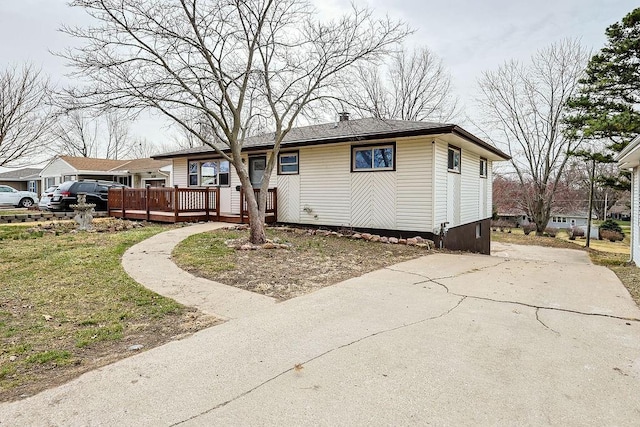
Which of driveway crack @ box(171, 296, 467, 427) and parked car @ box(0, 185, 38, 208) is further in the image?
parked car @ box(0, 185, 38, 208)

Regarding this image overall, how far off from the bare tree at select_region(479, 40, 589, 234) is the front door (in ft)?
61.9

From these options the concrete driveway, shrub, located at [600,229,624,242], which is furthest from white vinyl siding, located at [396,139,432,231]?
shrub, located at [600,229,624,242]

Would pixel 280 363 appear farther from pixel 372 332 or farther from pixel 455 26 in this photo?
pixel 455 26

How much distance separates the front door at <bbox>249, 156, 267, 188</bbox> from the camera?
13.7 meters

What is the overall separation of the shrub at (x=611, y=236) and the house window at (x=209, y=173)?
34168mm

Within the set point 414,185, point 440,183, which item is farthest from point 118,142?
point 440,183

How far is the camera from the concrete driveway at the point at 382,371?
237cm

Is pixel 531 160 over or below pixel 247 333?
over

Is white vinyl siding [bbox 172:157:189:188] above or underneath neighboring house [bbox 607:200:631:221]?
above

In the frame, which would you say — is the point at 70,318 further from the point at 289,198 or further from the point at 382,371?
the point at 289,198

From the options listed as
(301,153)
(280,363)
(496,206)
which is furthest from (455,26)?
(496,206)

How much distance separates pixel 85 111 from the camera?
27.1ft

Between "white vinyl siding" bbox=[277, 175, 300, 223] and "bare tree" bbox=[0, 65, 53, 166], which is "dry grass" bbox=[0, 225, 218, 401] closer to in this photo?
"white vinyl siding" bbox=[277, 175, 300, 223]

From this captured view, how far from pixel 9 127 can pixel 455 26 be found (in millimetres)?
18618
